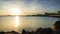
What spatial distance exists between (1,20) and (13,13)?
0.16 metres

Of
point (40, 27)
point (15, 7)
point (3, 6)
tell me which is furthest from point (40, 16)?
point (3, 6)

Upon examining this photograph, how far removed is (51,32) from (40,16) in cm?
23

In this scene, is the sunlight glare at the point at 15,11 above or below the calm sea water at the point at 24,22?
above

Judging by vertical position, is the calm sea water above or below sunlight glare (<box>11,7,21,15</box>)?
below

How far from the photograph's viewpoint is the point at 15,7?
2068 millimetres

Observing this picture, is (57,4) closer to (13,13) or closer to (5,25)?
(13,13)

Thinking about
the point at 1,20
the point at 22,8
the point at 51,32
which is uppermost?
the point at 22,8

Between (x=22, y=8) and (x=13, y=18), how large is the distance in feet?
0.51

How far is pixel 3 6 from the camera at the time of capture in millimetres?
2072

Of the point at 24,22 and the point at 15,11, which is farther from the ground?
the point at 15,11

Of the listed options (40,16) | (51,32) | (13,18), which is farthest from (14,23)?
(51,32)

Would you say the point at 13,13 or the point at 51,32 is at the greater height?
the point at 13,13

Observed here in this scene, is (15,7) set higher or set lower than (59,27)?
higher

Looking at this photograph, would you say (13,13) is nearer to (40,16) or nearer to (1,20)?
(1,20)
